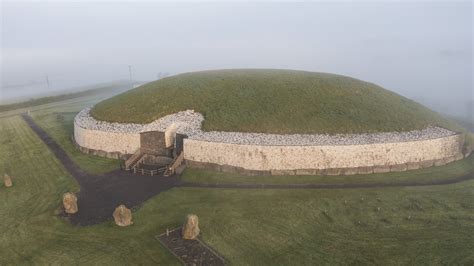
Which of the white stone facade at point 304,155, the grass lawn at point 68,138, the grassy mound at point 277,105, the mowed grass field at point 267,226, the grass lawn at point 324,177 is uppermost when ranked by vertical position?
the grassy mound at point 277,105

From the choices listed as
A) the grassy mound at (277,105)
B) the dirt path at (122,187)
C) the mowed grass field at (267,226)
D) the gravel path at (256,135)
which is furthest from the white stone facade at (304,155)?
the grassy mound at (277,105)

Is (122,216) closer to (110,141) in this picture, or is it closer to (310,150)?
(110,141)

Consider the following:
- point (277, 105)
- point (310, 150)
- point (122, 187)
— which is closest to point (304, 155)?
point (310, 150)

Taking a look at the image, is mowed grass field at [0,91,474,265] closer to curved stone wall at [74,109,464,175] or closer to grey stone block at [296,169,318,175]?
grey stone block at [296,169,318,175]

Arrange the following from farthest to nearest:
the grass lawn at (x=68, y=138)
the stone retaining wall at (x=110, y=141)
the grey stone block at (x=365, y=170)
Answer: the stone retaining wall at (x=110, y=141) → the grass lawn at (x=68, y=138) → the grey stone block at (x=365, y=170)

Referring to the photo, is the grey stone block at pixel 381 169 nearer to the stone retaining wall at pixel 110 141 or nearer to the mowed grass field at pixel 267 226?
the mowed grass field at pixel 267 226

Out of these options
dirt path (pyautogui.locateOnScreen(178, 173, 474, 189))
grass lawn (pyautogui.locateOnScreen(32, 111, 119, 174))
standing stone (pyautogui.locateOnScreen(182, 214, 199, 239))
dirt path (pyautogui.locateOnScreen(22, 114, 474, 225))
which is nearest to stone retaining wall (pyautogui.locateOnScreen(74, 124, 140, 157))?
grass lawn (pyautogui.locateOnScreen(32, 111, 119, 174))

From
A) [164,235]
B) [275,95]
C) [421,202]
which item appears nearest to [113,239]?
[164,235]
